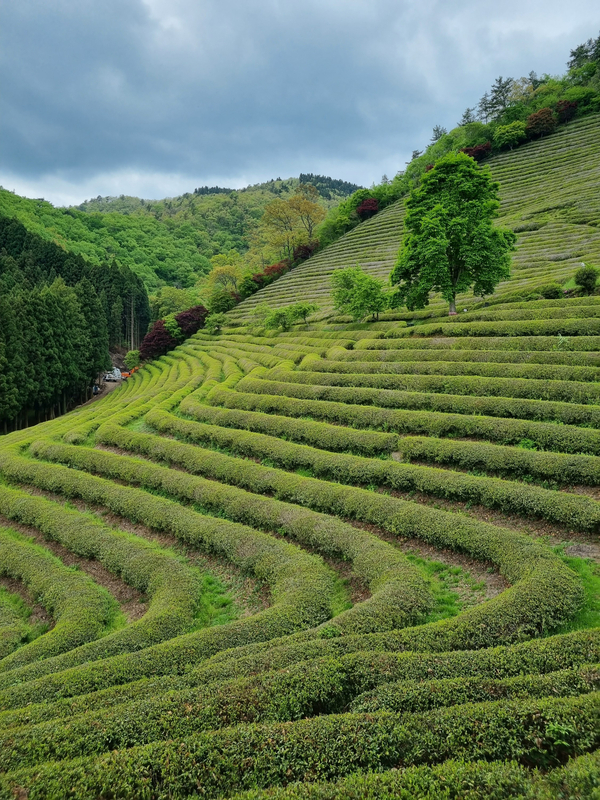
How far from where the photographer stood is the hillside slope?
124ft

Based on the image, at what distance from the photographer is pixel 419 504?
13.8 m

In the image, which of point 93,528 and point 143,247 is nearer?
point 93,528

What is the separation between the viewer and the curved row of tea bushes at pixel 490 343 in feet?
67.2

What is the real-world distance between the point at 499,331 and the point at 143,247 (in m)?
124

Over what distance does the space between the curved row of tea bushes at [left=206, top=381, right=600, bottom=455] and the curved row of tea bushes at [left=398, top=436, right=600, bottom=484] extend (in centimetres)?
79

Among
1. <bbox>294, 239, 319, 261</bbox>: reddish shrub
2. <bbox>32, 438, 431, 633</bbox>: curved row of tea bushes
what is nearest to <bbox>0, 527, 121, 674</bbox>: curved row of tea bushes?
<bbox>32, 438, 431, 633</bbox>: curved row of tea bushes

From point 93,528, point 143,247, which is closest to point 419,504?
point 93,528

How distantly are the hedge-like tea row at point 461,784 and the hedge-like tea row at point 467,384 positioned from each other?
15.3 meters

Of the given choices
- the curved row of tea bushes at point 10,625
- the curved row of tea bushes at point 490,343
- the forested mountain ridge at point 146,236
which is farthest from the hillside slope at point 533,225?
the forested mountain ridge at point 146,236

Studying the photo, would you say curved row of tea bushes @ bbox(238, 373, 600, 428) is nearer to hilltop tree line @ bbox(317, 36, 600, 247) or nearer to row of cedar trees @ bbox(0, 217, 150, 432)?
row of cedar trees @ bbox(0, 217, 150, 432)

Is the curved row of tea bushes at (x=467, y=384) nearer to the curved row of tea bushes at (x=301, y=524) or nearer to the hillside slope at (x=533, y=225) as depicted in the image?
the curved row of tea bushes at (x=301, y=524)

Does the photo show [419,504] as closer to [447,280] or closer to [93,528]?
[93,528]

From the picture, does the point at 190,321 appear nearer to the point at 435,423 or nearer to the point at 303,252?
the point at 303,252

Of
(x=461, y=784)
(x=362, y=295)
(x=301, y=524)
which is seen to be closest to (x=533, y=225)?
(x=362, y=295)
